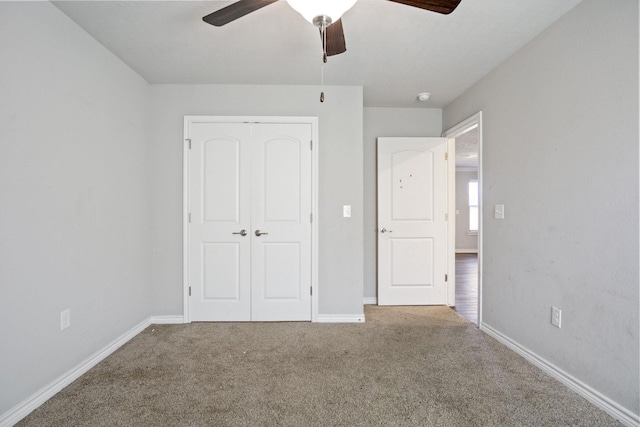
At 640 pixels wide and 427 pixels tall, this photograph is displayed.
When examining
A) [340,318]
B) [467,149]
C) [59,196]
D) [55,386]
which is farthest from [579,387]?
[467,149]

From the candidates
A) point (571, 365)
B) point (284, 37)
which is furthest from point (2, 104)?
point (571, 365)

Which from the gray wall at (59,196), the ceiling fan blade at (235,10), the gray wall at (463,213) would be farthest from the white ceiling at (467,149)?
the gray wall at (59,196)

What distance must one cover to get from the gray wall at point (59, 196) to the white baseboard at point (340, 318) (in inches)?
69.7

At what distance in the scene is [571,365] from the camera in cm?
193

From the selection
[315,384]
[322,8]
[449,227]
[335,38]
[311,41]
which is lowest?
[315,384]

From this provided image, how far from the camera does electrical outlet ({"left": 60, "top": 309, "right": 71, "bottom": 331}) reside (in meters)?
1.93

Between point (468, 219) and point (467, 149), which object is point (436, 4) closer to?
point (467, 149)

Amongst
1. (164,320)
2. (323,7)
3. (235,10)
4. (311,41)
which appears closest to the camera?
(323,7)

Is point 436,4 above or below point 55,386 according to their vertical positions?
above

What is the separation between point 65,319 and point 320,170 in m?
2.30

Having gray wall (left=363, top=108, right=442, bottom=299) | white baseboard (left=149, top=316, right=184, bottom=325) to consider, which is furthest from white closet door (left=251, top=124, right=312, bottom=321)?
gray wall (left=363, top=108, right=442, bottom=299)

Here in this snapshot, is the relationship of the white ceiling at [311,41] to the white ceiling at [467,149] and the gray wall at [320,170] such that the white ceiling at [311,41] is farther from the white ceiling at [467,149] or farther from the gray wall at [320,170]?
the white ceiling at [467,149]

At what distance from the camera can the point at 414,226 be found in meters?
3.58

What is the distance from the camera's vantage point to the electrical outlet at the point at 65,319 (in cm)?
193
